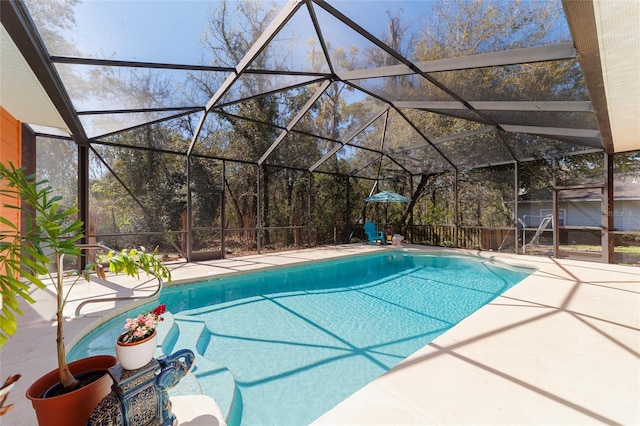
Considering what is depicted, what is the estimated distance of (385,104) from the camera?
6996 millimetres

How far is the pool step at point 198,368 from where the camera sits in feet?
7.41

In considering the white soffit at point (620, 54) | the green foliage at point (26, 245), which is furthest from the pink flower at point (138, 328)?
the white soffit at point (620, 54)

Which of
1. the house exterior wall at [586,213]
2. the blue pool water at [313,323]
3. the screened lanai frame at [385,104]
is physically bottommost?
the blue pool water at [313,323]

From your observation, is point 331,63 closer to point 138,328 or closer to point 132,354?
point 138,328

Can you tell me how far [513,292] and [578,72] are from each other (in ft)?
11.2

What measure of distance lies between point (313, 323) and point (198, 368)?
181 centimetres

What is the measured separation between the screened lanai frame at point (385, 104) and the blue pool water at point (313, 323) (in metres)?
3.14

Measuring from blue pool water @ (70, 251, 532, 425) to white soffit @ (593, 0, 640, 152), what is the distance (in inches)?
143

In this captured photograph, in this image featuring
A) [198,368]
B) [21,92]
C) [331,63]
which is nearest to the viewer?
[198,368]

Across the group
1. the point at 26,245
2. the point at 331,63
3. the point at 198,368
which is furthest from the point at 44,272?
the point at 331,63

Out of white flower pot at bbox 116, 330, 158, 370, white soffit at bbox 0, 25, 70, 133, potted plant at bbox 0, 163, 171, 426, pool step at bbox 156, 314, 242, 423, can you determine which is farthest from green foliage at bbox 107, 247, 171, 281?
white soffit at bbox 0, 25, 70, 133

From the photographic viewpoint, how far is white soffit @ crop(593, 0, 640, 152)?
83.2 inches

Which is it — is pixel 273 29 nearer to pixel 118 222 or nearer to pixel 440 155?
pixel 118 222

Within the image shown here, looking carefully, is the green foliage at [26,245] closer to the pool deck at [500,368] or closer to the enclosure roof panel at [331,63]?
the pool deck at [500,368]
